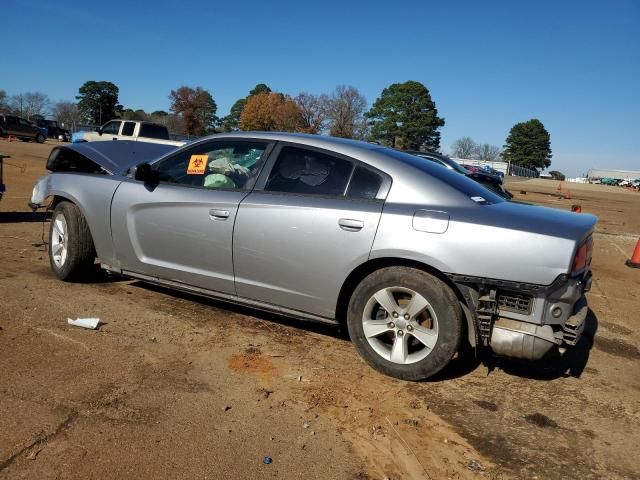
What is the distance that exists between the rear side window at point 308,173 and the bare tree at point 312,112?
76.6m

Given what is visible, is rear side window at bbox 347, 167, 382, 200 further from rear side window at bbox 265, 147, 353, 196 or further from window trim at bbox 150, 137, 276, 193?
window trim at bbox 150, 137, 276, 193

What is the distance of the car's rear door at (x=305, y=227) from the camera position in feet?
11.4

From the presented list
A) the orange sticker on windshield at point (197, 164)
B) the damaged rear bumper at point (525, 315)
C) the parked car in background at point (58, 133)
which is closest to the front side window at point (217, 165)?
the orange sticker on windshield at point (197, 164)

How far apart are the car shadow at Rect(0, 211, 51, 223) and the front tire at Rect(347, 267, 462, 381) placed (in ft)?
20.9

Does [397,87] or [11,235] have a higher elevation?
[397,87]

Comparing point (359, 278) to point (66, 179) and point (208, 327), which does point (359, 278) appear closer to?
point (208, 327)

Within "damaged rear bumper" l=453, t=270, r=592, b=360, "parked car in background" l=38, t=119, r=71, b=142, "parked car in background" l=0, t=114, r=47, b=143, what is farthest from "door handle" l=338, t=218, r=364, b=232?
"parked car in background" l=38, t=119, r=71, b=142

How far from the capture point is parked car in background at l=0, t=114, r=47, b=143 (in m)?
36.7

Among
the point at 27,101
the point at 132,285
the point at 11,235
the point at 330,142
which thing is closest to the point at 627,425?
the point at 330,142

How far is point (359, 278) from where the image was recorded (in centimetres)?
357

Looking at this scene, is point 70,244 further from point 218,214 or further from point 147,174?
point 218,214

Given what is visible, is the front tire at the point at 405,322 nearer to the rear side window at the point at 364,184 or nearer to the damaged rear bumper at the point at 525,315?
the damaged rear bumper at the point at 525,315

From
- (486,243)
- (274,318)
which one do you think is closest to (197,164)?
(274,318)

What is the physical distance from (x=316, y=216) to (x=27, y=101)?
106466mm
